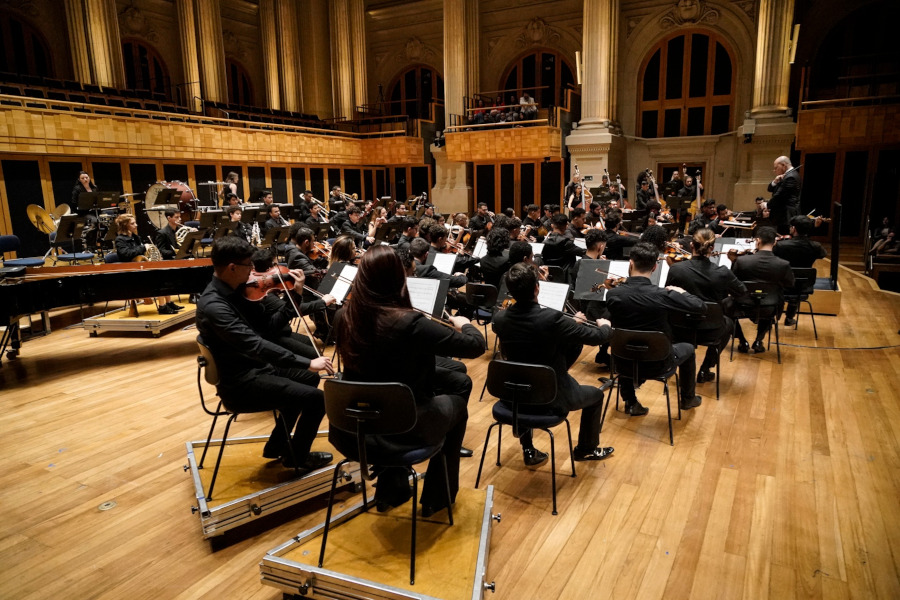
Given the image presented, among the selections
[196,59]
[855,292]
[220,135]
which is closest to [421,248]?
[855,292]

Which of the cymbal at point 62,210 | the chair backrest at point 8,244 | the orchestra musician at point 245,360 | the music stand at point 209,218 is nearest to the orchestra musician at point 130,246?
the chair backrest at point 8,244

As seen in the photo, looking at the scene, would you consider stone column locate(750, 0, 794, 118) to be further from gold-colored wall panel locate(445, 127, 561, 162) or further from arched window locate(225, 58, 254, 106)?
arched window locate(225, 58, 254, 106)

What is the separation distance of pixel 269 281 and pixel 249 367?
1.06 m

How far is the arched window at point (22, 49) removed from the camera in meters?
14.2

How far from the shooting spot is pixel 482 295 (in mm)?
5477

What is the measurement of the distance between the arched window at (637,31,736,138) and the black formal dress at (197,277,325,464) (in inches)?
592

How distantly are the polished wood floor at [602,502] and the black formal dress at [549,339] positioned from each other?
0.61m

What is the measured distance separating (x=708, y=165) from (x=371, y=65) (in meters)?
12.3

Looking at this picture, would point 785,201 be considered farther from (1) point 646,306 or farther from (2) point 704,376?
(1) point 646,306

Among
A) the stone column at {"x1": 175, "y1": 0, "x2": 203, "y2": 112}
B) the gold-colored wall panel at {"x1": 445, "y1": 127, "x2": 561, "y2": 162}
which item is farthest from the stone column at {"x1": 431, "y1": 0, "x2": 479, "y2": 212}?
the stone column at {"x1": 175, "y1": 0, "x2": 203, "y2": 112}

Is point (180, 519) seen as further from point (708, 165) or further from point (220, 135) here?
point (708, 165)

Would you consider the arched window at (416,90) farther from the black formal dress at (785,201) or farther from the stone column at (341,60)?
the black formal dress at (785,201)

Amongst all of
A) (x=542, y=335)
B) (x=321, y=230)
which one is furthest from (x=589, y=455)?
(x=321, y=230)

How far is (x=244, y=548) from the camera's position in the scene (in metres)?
2.90
